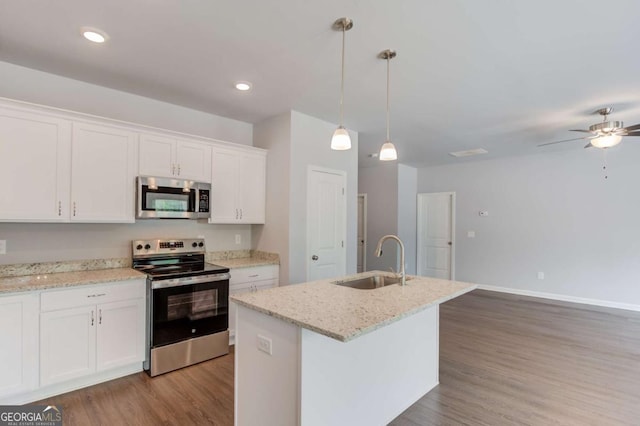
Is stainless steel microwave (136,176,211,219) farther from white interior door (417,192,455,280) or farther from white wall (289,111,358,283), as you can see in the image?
white interior door (417,192,455,280)

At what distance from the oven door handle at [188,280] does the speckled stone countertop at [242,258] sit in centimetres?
27

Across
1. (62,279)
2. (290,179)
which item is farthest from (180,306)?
(290,179)

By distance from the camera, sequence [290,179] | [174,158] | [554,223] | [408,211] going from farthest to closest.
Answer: [408,211] < [554,223] < [290,179] < [174,158]

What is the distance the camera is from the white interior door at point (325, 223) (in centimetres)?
408

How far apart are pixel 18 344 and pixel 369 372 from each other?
256 centimetres

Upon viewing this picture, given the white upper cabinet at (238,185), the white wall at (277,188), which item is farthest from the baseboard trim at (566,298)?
the white upper cabinet at (238,185)

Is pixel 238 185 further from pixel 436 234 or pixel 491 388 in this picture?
pixel 436 234

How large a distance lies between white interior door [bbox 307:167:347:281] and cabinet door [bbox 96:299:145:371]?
190 centimetres

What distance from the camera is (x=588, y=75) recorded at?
9.43ft

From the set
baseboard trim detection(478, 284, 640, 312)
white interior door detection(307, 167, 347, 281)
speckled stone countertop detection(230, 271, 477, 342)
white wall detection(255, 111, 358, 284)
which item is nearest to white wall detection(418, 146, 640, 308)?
baseboard trim detection(478, 284, 640, 312)

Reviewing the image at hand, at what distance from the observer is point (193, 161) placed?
11.6ft

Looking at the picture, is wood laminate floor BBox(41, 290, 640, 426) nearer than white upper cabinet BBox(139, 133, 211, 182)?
Yes

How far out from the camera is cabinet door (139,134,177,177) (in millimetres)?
3178

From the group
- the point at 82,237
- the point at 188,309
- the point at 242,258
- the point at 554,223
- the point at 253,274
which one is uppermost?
the point at 554,223
